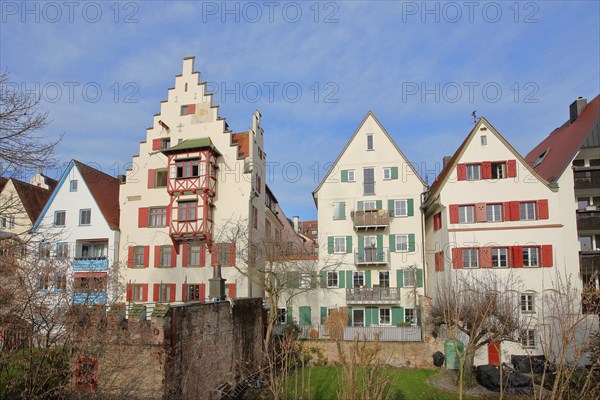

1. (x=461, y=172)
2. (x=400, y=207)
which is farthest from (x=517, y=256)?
(x=400, y=207)

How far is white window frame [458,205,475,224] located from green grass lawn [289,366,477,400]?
9.17 m

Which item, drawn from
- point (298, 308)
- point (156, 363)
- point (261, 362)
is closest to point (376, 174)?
point (298, 308)

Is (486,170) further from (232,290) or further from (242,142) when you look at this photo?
(232,290)

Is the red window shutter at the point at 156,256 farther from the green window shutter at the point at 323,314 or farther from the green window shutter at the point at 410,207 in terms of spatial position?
the green window shutter at the point at 410,207

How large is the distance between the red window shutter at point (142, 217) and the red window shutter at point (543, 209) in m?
25.8

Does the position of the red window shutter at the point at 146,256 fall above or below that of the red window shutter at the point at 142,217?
below

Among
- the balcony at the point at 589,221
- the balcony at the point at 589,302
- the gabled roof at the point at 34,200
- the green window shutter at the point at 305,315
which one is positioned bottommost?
the green window shutter at the point at 305,315

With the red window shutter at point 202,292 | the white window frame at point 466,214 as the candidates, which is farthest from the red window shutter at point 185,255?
the white window frame at point 466,214

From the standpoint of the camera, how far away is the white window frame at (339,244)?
3234cm

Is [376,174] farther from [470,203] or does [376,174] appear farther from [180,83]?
[180,83]

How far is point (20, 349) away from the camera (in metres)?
11.0

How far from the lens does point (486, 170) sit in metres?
28.3

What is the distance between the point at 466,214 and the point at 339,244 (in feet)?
29.6

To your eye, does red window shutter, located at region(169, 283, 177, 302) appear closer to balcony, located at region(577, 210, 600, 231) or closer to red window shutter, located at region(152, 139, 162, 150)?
red window shutter, located at region(152, 139, 162, 150)
